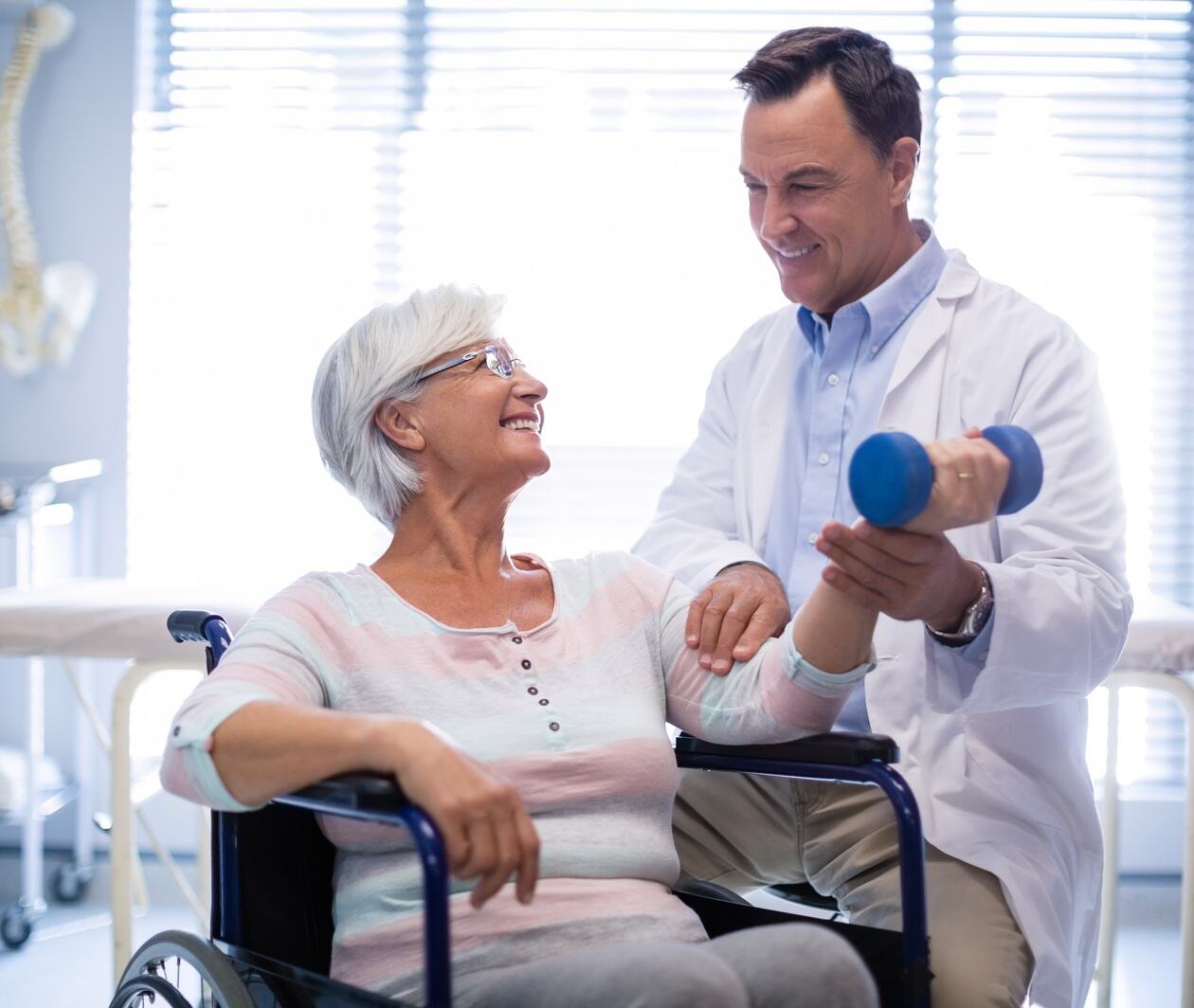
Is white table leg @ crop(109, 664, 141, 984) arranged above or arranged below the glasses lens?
below

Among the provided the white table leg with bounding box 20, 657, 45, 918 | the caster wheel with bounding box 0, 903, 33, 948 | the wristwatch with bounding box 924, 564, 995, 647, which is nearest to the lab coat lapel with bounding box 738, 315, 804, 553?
the wristwatch with bounding box 924, 564, 995, 647

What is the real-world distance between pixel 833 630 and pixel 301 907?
663mm

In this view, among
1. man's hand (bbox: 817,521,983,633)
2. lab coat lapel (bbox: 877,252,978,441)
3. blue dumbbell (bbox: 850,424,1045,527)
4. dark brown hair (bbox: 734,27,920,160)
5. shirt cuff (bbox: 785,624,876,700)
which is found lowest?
shirt cuff (bbox: 785,624,876,700)

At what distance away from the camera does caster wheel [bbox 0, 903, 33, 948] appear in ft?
9.04

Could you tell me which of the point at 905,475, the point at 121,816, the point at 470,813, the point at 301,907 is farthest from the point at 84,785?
the point at 905,475

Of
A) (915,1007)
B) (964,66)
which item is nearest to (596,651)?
(915,1007)

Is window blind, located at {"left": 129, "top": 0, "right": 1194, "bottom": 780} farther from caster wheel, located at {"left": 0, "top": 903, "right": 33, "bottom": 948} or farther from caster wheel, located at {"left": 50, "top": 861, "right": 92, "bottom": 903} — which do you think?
caster wheel, located at {"left": 0, "top": 903, "right": 33, "bottom": 948}

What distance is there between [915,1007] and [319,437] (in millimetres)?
968

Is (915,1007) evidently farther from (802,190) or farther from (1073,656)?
(802,190)

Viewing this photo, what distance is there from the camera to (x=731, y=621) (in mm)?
1521

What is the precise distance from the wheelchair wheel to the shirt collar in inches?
46.6

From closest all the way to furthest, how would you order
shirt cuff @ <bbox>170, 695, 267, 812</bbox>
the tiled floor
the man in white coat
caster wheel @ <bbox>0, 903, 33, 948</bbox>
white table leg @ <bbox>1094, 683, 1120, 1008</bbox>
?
shirt cuff @ <bbox>170, 695, 267, 812</bbox>
the man in white coat
white table leg @ <bbox>1094, 683, 1120, 1008</bbox>
the tiled floor
caster wheel @ <bbox>0, 903, 33, 948</bbox>

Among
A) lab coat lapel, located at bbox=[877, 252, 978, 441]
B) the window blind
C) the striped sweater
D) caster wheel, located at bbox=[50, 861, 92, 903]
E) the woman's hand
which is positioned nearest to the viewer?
the woman's hand

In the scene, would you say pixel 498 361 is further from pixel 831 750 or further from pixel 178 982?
pixel 178 982
